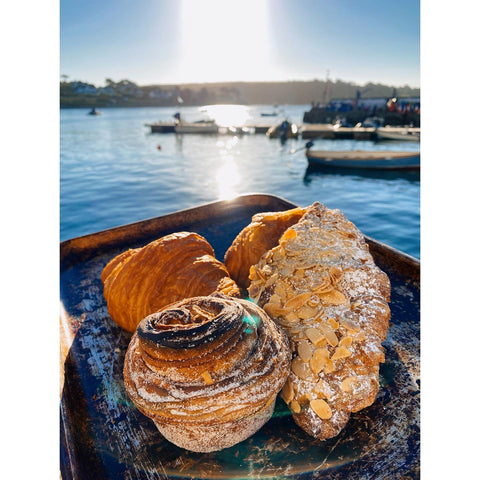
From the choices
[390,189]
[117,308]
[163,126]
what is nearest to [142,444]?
[117,308]

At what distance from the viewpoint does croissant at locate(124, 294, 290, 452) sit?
4.92 feet

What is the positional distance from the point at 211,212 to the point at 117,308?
9.78 feet

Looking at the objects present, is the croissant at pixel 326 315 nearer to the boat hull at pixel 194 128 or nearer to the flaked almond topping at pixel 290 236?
the flaked almond topping at pixel 290 236

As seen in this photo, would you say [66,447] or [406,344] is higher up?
[406,344]

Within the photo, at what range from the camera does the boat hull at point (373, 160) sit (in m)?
19.2

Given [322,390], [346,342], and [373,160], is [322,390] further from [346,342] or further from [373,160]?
[373,160]

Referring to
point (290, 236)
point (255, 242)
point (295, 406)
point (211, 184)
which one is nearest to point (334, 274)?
point (290, 236)

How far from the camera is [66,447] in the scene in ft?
6.13

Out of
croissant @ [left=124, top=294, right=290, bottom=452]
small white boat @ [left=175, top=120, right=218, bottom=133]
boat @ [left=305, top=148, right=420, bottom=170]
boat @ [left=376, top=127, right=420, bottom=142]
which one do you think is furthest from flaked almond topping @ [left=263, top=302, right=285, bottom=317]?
small white boat @ [left=175, top=120, right=218, bottom=133]

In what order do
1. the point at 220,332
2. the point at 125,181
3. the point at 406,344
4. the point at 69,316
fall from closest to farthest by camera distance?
the point at 220,332, the point at 406,344, the point at 69,316, the point at 125,181

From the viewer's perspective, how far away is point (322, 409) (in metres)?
1.75

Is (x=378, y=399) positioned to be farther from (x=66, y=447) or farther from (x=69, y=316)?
(x=69, y=316)

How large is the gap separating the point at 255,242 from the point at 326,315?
1.14m

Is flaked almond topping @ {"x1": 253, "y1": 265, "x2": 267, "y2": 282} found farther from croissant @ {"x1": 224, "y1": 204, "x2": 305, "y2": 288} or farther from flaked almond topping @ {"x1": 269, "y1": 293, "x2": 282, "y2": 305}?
croissant @ {"x1": 224, "y1": 204, "x2": 305, "y2": 288}
